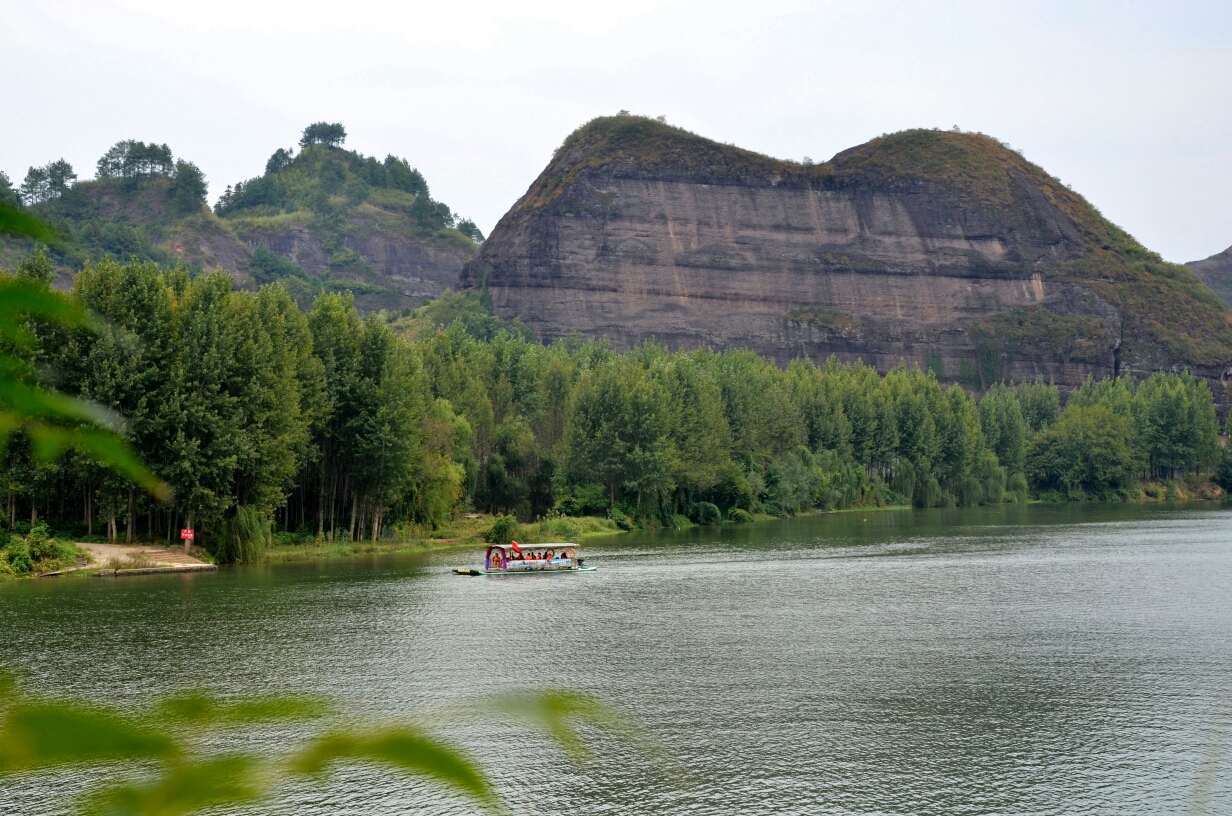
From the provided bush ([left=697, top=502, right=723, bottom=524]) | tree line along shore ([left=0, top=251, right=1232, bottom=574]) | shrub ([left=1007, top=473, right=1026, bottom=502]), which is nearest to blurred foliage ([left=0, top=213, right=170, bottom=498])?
tree line along shore ([left=0, top=251, right=1232, bottom=574])

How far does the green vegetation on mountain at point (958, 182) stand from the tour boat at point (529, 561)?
134 m

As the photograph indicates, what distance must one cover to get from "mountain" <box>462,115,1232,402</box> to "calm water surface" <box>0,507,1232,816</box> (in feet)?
420

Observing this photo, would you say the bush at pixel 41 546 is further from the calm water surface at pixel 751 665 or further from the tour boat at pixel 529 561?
the tour boat at pixel 529 561

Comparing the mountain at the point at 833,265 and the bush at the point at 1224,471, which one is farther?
the mountain at the point at 833,265

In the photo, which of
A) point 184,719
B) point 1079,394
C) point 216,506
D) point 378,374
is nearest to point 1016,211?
point 1079,394

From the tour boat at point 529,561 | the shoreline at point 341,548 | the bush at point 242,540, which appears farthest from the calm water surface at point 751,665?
the shoreline at point 341,548

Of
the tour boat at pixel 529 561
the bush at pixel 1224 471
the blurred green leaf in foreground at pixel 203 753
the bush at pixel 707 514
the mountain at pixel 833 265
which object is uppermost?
the mountain at pixel 833 265

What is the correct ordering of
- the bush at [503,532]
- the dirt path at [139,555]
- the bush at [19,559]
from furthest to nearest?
the bush at [503,532] < the dirt path at [139,555] < the bush at [19,559]

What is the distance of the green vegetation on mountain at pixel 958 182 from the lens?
179500 mm

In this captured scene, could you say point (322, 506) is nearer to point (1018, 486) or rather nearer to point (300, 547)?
point (300, 547)

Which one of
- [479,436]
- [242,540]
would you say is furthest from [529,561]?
[479,436]

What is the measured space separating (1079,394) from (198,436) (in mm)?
120138

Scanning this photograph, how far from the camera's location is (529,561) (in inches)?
2132

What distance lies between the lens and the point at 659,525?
8594 cm
